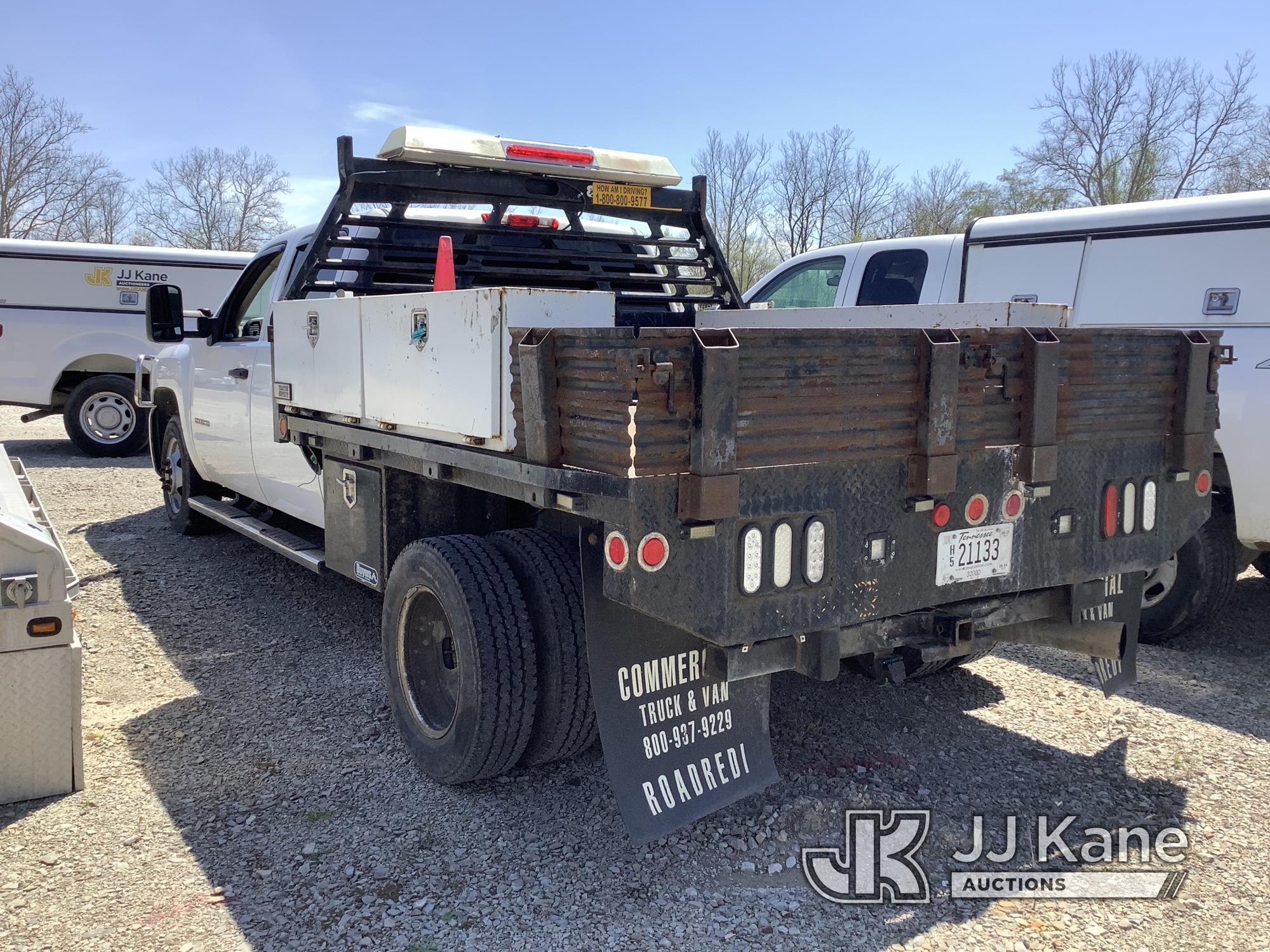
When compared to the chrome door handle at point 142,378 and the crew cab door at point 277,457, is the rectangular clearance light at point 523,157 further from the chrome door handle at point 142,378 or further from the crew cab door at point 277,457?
the chrome door handle at point 142,378

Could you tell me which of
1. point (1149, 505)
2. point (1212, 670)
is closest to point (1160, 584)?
point (1212, 670)

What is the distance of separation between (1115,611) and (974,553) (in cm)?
102

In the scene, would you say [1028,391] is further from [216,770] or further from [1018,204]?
[1018,204]

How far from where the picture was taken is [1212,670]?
511cm

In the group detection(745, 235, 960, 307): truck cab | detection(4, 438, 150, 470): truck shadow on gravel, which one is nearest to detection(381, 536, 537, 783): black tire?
detection(745, 235, 960, 307): truck cab

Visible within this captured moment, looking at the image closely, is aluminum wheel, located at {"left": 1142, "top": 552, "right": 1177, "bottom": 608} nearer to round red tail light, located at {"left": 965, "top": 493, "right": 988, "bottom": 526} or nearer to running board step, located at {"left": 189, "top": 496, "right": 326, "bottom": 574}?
round red tail light, located at {"left": 965, "top": 493, "right": 988, "bottom": 526}

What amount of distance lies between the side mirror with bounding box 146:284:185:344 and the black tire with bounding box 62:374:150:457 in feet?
22.7

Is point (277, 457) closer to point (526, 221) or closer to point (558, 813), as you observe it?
point (526, 221)

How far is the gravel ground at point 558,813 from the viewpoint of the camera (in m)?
2.85

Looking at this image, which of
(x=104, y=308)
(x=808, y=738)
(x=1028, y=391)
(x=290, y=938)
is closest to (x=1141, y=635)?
(x=808, y=738)

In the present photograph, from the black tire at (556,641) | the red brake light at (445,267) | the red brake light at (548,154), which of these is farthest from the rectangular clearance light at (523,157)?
the black tire at (556,641)

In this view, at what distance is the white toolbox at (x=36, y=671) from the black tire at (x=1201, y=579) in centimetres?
489

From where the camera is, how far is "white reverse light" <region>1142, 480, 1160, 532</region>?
3.58 meters

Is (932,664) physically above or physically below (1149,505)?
below
